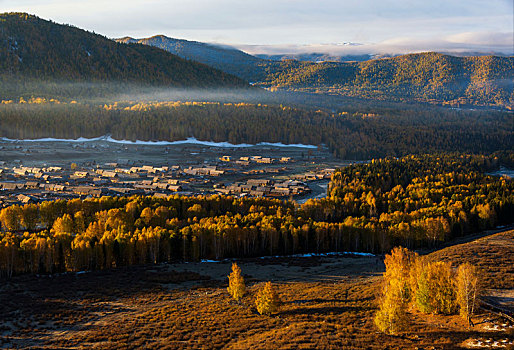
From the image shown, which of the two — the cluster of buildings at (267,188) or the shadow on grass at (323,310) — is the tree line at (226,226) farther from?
the shadow on grass at (323,310)

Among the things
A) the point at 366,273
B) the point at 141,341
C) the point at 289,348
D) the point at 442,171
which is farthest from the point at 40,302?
the point at 442,171

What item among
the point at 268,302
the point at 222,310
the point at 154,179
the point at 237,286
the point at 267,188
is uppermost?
the point at 268,302

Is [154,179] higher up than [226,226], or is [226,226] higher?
[226,226]

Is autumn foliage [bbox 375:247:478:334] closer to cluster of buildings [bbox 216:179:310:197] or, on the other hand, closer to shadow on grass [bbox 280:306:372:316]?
shadow on grass [bbox 280:306:372:316]

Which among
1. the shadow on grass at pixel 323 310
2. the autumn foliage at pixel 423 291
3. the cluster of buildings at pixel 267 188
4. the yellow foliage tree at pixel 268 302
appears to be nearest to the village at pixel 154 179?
the cluster of buildings at pixel 267 188

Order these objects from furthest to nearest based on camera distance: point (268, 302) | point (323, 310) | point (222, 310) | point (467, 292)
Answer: point (222, 310) → point (323, 310) → point (268, 302) → point (467, 292)

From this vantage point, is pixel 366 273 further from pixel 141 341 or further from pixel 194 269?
pixel 141 341

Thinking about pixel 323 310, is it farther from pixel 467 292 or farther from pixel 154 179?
pixel 154 179

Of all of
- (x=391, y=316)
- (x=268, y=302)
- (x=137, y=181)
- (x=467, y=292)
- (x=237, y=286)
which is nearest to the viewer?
(x=391, y=316)

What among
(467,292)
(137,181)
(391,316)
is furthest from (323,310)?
(137,181)
